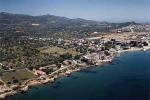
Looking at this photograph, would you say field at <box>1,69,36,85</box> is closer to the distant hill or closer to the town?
the town

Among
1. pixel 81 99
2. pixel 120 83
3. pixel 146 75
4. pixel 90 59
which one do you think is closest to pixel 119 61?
pixel 90 59

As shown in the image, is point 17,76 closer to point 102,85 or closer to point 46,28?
point 102,85

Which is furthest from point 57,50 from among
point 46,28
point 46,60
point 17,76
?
point 46,28

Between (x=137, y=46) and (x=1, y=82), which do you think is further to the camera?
(x=137, y=46)

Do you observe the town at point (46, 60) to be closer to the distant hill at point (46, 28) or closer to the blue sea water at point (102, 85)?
the blue sea water at point (102, 85)

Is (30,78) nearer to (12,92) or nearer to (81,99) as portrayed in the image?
(12,92)
